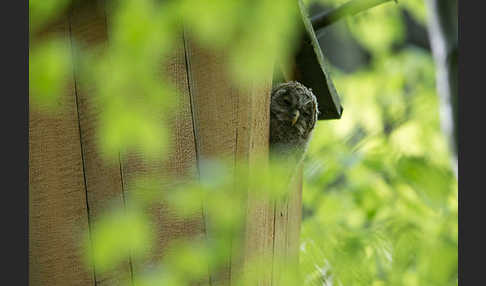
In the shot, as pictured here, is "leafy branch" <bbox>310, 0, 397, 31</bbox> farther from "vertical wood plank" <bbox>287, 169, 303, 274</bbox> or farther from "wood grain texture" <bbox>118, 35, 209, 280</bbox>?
"wood grain texture" <bbox>118, 35, 209, 280</bbox>

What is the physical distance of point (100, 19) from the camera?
1.62 meters

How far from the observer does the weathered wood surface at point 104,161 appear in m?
1.59

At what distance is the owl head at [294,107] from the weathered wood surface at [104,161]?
0.90 feet

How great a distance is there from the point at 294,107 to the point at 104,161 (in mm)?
619

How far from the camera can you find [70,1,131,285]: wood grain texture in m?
1.59

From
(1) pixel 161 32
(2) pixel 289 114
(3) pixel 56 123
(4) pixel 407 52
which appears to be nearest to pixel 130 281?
(3) pixel 56 123

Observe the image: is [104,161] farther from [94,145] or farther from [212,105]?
[212,105]

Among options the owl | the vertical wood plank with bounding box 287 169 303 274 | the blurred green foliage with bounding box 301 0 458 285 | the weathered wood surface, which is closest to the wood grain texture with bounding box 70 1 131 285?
the weathered wood surface

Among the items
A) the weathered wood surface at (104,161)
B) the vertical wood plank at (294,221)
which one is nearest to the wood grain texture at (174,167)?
the weathered wood surface at (104,161)

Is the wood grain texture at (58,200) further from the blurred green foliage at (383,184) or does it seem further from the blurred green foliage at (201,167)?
the blurred green foliage at (383,184)

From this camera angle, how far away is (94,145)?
1.61 meters

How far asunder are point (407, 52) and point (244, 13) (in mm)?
3720

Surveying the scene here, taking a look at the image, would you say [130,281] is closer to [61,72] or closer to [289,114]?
[61,72]

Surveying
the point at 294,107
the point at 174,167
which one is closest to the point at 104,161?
the point at 174,167
